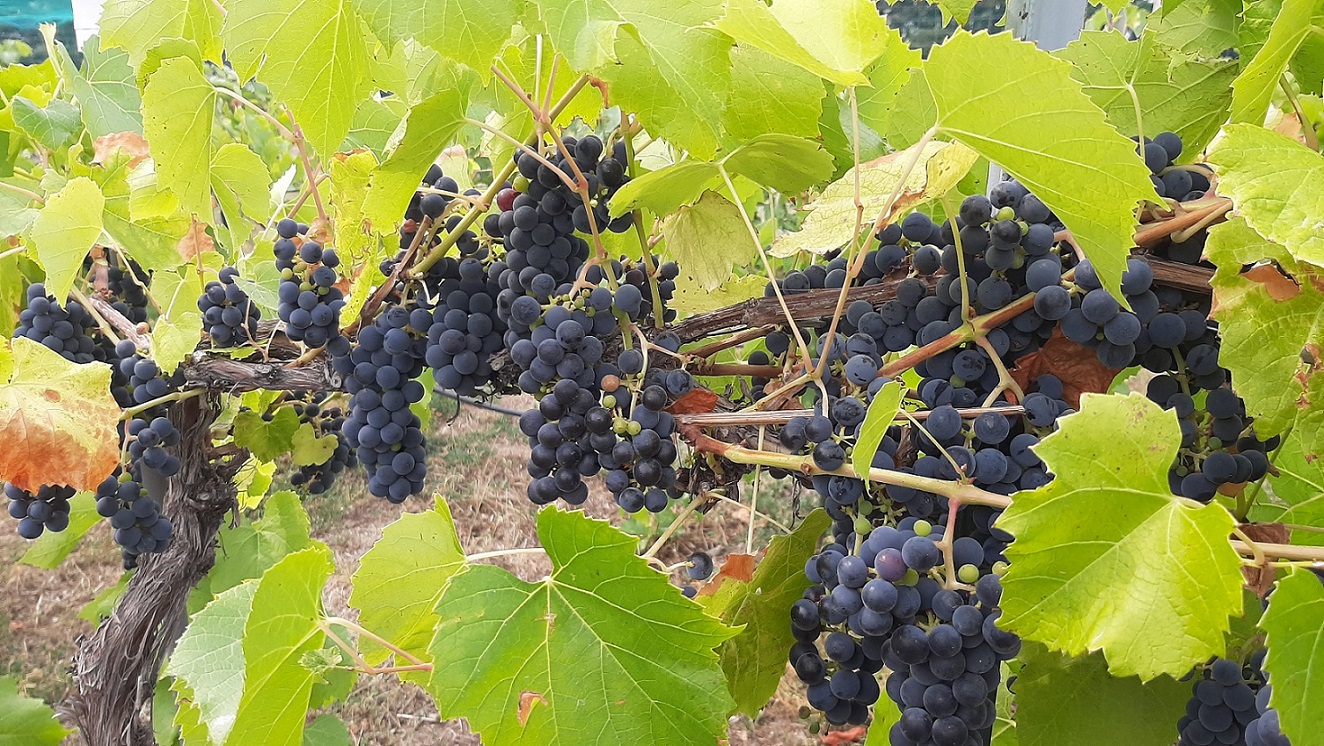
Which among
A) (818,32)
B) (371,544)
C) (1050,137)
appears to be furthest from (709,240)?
(371,544)

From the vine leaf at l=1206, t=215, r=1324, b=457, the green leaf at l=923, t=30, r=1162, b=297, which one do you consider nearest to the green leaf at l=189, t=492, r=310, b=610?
the green leaf at l=923, t=30, r=1162, b=297

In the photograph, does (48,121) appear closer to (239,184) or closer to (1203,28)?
(239,184)

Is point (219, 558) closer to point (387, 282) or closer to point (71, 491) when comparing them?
point (71, 491)

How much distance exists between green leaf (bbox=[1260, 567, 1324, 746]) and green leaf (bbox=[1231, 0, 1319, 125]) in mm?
476

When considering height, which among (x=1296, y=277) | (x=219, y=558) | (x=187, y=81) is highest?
(x=187, y=81)

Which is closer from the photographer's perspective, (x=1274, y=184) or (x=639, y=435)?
(x=1274, y=184)

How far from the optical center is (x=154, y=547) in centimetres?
170

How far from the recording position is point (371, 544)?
147 inches

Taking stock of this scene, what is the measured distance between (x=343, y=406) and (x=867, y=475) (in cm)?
157

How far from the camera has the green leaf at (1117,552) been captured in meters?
0.58

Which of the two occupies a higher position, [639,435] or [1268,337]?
[1268,337]

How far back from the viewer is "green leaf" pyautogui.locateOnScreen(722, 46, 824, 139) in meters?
0.86

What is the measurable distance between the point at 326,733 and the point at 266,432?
0.73 metres

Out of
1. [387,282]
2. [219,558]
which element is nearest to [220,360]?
[387,282]
